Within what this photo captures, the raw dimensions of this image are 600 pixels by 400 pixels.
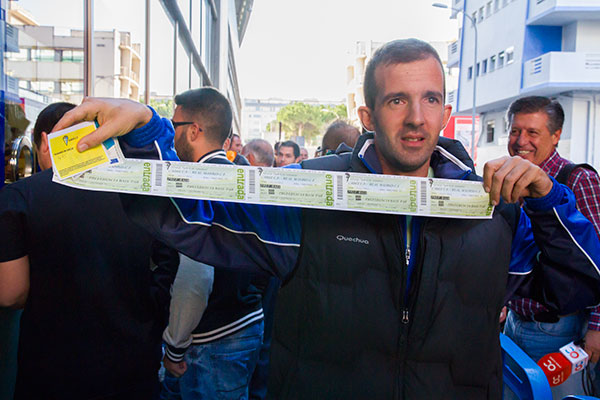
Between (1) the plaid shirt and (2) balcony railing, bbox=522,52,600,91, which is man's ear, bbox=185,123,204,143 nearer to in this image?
(1) the plaid shirt

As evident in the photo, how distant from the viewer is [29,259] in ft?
6.66

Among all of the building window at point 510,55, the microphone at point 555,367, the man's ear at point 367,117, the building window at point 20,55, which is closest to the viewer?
the man's ear at point 367,117

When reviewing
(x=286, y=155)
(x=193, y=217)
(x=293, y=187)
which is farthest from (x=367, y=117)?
(x=286, y=155)

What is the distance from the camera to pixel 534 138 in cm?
342

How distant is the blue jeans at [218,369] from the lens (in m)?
2.63

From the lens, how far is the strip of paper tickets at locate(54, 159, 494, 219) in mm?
1522

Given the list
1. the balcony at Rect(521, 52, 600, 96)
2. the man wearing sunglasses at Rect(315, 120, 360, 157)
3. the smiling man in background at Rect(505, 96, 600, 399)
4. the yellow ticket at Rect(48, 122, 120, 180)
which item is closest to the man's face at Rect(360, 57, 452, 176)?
the yellow ticket at Rect(48, 122, 120, 180)

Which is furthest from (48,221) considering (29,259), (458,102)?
(458,102)

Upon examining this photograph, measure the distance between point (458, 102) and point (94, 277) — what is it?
3642 cm

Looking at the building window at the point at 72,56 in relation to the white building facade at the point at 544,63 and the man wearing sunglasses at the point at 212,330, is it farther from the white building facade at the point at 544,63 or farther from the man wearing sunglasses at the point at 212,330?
the white building facade at the point at 544,63

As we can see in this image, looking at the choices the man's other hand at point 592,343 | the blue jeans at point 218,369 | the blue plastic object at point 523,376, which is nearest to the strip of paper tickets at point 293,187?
the blue plastic object at point 523,376

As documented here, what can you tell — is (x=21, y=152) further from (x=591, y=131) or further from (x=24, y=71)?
(x=591, y=131)

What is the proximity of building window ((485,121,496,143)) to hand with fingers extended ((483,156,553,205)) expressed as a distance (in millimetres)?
33801

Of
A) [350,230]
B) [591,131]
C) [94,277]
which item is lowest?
[94,277]
